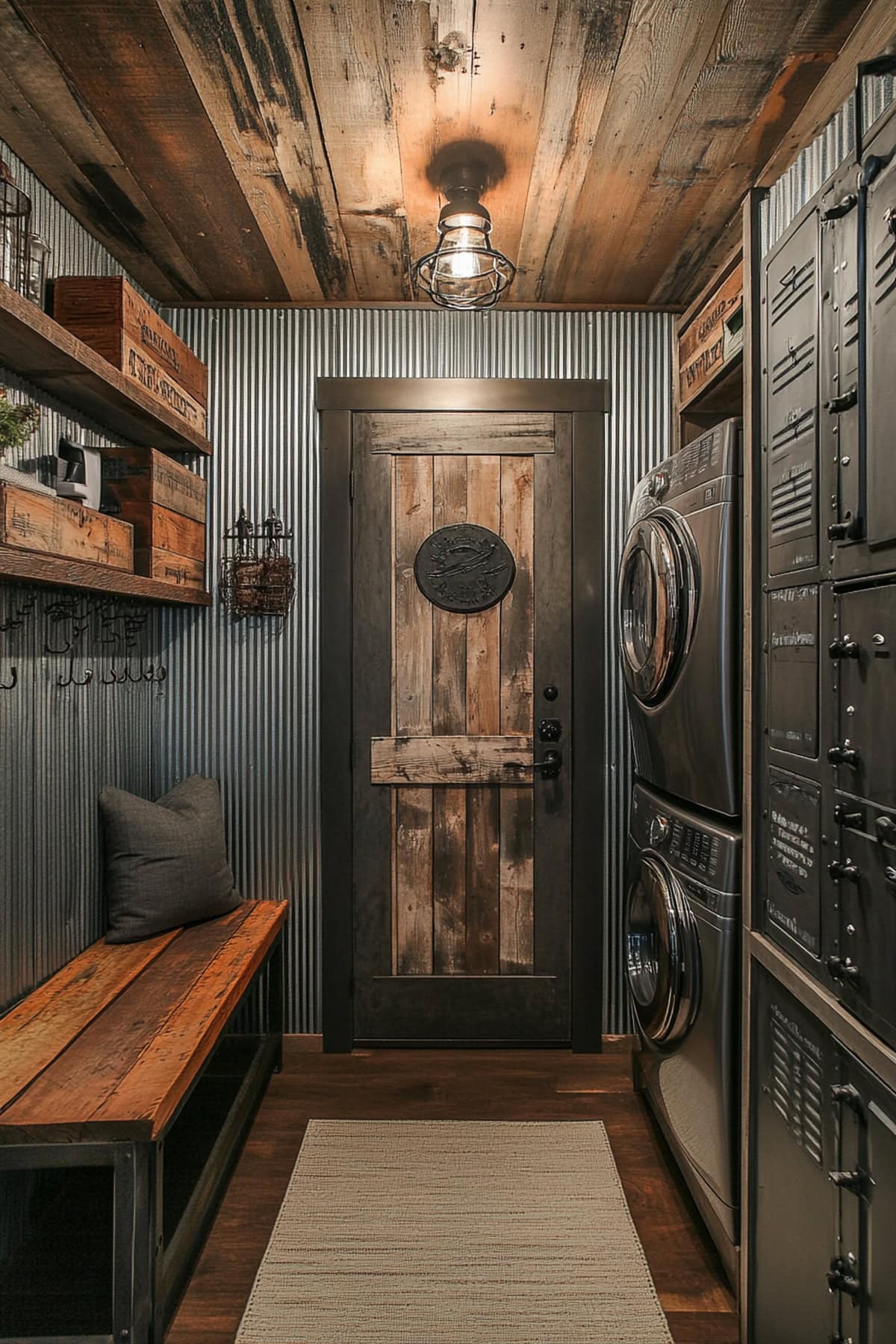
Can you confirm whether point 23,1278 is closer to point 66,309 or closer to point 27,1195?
point 27,1195

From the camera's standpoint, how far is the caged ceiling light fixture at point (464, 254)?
2146 mm

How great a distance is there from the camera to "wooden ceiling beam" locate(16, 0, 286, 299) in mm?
1621

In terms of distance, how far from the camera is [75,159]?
6.84 feet

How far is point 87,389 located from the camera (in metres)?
2.19

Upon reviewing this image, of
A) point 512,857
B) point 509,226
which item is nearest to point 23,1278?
point 512,857

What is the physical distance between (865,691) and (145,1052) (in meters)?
1.57

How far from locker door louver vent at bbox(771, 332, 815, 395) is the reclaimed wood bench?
1789mm

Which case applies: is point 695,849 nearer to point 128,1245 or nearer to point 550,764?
point 550,764

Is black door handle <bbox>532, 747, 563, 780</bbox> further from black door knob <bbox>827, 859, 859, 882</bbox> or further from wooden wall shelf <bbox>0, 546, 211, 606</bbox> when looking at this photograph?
black door knob <bbox>827, 859, 859, 882</bbox>

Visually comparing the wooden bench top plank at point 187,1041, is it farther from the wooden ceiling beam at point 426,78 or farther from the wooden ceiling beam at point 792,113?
the wooden ceiling beam at point 792,113

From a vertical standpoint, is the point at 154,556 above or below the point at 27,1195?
Result: above

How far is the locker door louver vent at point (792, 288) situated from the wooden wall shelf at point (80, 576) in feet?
5.11

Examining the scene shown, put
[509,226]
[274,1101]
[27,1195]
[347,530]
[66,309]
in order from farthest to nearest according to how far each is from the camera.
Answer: [347,530]
[274,1101]
[509,226]
[66,309]
[27,1195]

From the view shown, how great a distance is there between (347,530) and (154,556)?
2.39 feet
